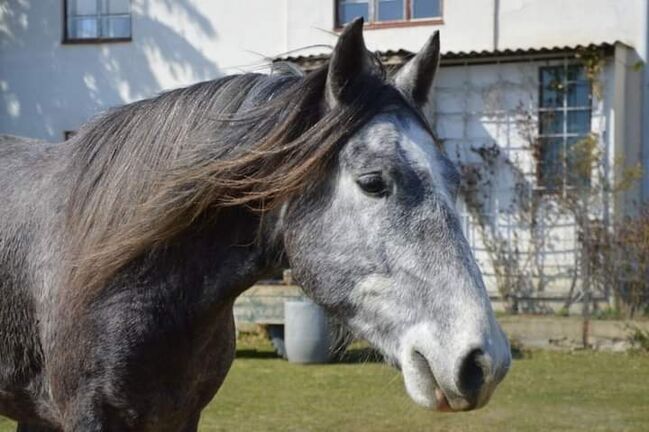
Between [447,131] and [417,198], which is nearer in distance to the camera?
[417,198]

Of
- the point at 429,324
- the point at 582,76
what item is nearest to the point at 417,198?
the point at 429,324

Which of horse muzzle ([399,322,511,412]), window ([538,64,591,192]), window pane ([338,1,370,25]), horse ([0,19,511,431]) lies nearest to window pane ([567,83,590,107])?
window ([538,64,591,192])

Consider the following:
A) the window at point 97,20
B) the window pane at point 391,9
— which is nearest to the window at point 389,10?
the window pane at point 391,9

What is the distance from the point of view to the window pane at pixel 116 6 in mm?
15898

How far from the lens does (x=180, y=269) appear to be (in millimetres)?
3025

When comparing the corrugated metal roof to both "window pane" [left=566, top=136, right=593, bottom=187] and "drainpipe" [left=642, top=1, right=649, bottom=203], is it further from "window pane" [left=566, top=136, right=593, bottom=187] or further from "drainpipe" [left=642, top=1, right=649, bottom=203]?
"window pane" [left=566, top=136, right=593, bottom=187]

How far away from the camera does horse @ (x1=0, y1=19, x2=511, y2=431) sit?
100 inches

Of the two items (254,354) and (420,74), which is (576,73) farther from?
(420,74)

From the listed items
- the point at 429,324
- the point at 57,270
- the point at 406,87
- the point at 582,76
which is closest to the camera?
the point at 429,324

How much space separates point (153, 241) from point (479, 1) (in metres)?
11.5

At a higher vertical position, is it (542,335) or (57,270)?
(57,270)

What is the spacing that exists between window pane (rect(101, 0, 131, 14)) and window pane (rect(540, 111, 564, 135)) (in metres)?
6.77

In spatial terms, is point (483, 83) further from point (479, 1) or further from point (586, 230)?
point (586, 230)

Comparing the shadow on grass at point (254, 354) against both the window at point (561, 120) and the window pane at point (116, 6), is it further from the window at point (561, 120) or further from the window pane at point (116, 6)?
the window pane at point (116, 6)
